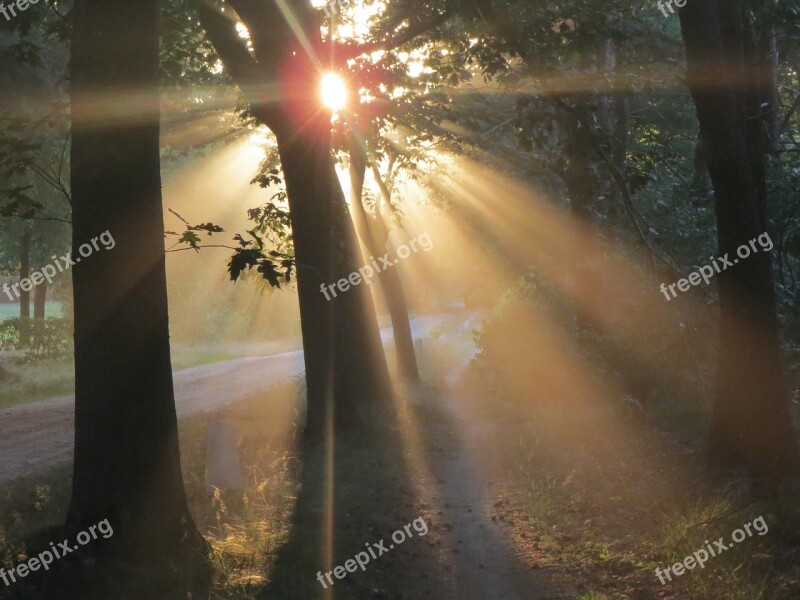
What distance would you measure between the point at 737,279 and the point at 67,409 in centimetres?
1299

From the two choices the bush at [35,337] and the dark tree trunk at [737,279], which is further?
the bush at [35,337]

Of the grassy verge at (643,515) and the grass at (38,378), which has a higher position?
the grass at (38,378)

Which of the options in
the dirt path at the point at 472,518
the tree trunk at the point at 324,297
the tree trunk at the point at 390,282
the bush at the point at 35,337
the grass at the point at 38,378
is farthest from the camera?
the bush at the point at 35,337

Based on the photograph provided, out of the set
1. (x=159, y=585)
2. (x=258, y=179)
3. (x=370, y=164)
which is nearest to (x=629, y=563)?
(x=159, y=585)

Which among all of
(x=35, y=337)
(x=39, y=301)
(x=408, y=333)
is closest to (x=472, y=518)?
(x=408, y=333)

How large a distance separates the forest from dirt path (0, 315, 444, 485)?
121mm

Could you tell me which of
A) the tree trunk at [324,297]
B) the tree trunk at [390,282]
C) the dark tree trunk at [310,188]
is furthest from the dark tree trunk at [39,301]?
the dark tree trunk at [310,188]

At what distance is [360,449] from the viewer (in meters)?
12.8

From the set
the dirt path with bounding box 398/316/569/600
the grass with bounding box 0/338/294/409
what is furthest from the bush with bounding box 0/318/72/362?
the dirt path with bounding box 398/316/569/600

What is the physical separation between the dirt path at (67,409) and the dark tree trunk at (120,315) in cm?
498

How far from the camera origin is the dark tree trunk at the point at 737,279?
9328 millimetres

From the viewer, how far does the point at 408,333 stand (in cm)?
2297

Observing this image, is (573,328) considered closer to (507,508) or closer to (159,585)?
(507,508)

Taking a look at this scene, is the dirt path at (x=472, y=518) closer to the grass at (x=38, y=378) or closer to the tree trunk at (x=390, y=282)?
the tree trunk at (x=390, y=282)
